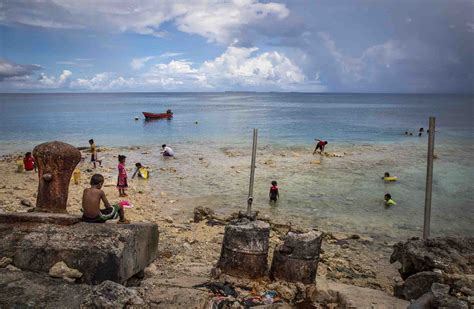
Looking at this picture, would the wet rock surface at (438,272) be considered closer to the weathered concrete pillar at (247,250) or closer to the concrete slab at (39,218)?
the weathered concrete pillar at (247,250)

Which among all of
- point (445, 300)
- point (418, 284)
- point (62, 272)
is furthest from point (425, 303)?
point (62, 272)

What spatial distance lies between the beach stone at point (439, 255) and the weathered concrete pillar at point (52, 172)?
577 centimetres

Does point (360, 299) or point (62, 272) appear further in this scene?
point (360, 299)

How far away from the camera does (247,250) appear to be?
5.96m

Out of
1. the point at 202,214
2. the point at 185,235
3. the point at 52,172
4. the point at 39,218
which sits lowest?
the point at 185,235

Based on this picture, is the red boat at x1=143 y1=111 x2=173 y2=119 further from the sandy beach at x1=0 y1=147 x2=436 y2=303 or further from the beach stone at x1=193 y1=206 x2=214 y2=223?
the beach stone at x1=193 y1=206 x2=214 y2=223

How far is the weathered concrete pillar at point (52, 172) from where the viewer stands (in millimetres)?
6402

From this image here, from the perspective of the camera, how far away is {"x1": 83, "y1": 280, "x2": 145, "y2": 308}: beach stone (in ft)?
13.5

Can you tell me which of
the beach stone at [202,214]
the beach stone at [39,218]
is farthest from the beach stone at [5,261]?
the beach stone at [202,214]

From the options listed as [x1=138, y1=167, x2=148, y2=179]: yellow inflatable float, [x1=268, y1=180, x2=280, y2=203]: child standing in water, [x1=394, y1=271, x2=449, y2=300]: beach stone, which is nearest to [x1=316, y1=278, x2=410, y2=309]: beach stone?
[x1=394, y1=271, x2=449, y2=300]: beach stone

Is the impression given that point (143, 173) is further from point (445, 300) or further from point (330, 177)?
point (445, 300)

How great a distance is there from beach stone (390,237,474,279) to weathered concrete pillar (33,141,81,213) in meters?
5.77

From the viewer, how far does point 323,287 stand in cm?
563

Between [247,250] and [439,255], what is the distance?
291cm
